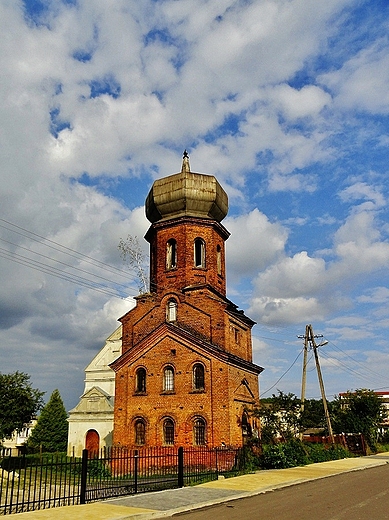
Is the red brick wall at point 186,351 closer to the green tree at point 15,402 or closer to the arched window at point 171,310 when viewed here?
the arched window at point 171,310

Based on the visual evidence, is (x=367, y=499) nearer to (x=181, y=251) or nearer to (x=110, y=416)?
(x=181, y=251)

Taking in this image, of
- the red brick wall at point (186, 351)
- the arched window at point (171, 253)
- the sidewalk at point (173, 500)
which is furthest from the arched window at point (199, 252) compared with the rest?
the sidewalk at point (173, 500)

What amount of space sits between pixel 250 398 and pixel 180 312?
6006 mm

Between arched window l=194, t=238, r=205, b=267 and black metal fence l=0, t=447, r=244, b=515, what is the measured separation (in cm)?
962

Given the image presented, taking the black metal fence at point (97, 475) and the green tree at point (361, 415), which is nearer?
the black metal fence at point (97, 475)

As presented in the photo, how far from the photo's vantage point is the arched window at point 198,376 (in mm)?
25703

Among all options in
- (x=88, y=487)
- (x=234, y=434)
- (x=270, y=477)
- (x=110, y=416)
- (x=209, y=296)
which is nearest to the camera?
(x=88, y=487)

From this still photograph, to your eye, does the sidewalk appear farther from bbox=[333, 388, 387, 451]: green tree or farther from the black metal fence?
bbox=[333, 388, 387, 451]: green tree

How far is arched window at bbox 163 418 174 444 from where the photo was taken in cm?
2548

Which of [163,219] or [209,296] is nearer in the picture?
[209,296]

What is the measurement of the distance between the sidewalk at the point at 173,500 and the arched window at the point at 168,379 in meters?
7.49

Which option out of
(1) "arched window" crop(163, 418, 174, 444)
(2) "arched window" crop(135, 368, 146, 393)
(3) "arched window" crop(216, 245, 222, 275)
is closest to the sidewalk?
(1) "arched window" crop(163, 418, 174, 444)

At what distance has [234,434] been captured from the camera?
2486cm

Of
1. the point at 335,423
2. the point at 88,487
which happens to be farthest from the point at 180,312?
the point at 335,423
